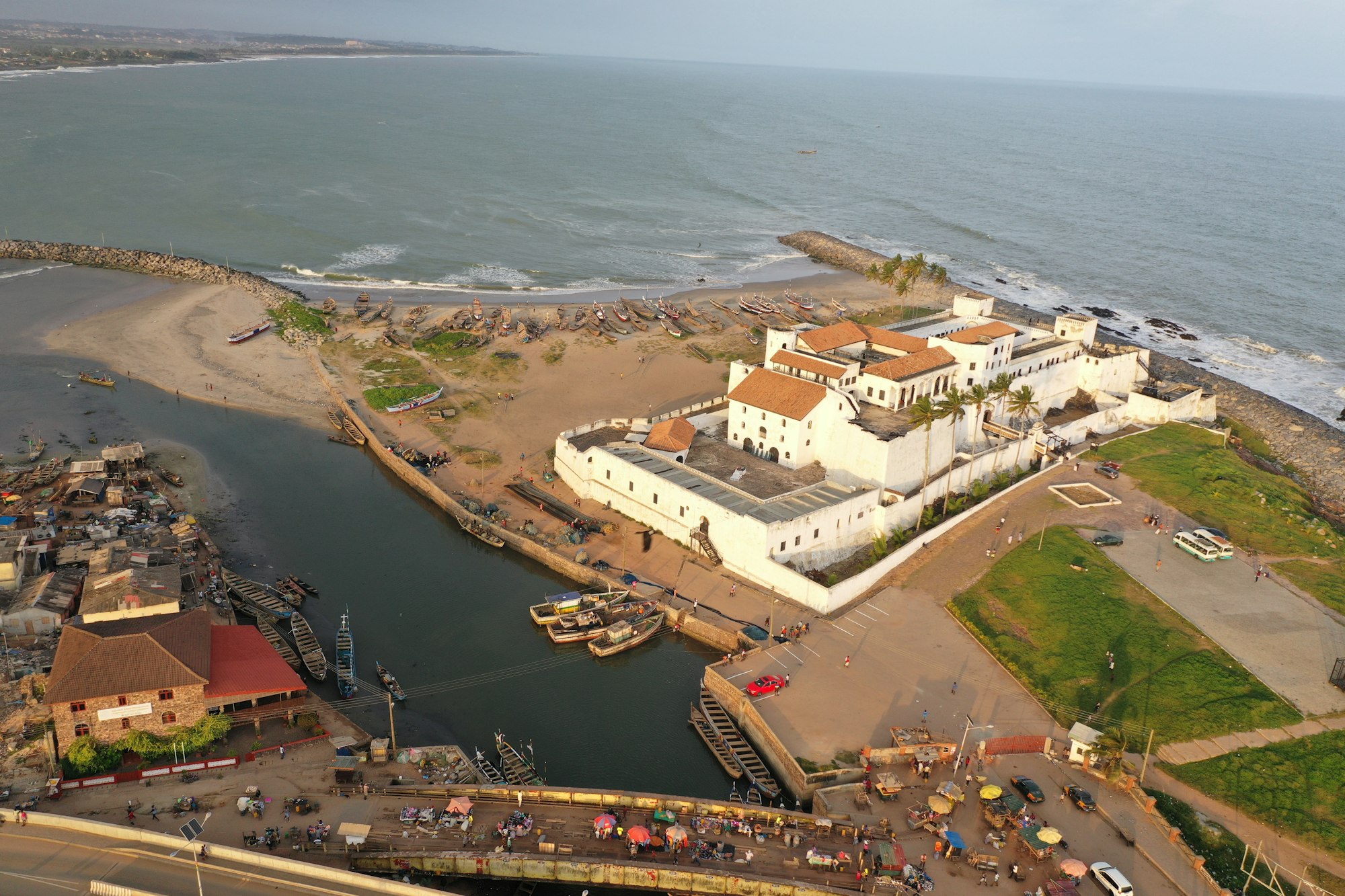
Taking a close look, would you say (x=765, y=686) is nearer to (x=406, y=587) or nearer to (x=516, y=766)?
(x=516, y=766)

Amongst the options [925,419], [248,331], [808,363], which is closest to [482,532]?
[808,363]

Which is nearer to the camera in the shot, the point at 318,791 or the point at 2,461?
the point at 318,791

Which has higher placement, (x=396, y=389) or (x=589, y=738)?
(x=396, y=389)

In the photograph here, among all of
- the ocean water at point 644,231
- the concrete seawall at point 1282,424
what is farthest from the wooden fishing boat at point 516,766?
the ocean water at point 644,231

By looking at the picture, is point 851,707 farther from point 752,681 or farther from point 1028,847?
point 1028,847

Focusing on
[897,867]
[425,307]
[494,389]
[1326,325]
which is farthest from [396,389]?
[1326,325]

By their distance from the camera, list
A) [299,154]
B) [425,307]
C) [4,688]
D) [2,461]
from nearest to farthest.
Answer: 1. [4,688]
2. [2,461]
3. [425,307]
4. [299,154]

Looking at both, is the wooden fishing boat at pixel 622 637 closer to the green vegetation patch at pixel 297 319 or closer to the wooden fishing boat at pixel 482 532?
the wooden fishing boat at pixel 482 532
